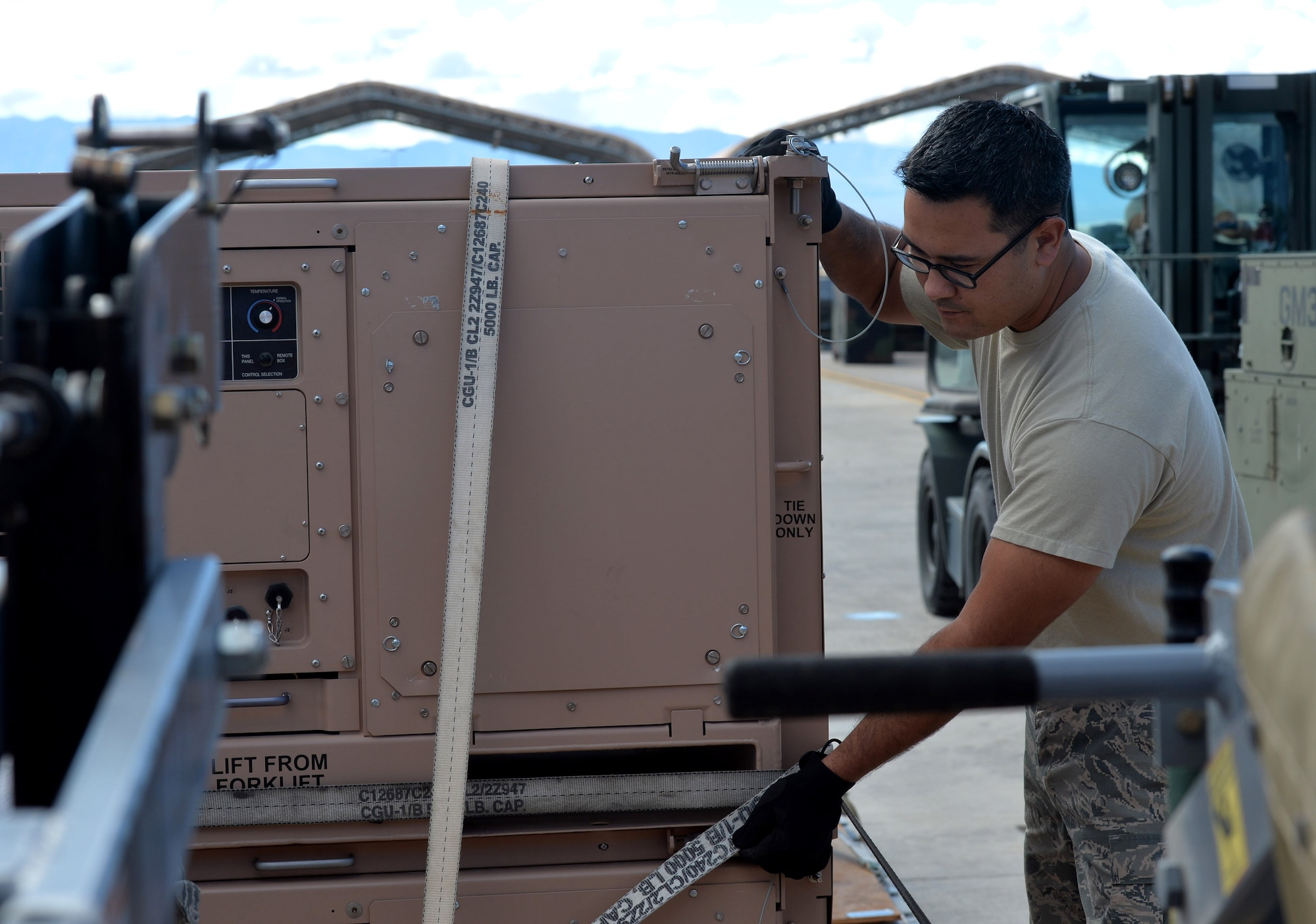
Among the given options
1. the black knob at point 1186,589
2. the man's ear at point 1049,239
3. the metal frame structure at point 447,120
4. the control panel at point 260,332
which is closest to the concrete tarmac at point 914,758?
the man's ear at point 1049,239

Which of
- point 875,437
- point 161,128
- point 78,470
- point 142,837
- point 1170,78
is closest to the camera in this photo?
point 142,837

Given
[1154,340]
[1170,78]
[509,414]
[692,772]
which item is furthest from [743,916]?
[1170,78]

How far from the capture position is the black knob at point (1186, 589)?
1108 millimetres

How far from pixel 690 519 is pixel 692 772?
47 cm

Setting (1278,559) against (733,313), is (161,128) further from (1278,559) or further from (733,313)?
(733,313)

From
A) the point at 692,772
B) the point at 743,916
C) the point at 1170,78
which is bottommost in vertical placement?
the point at 743,916

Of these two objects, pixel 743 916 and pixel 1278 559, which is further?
pixel 743 916

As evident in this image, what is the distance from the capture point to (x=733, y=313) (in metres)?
2.33

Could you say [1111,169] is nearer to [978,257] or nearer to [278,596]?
[978,257]

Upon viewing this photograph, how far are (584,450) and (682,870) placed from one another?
0.78 m

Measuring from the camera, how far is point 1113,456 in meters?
2.12

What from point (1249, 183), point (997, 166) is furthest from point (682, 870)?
point (1249, 183)

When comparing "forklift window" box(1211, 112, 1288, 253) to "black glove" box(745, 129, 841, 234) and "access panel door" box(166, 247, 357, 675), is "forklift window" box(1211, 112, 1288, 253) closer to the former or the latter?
"black glove" box(745, 129, 841, 234)

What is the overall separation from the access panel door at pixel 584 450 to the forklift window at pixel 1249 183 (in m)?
5.52
